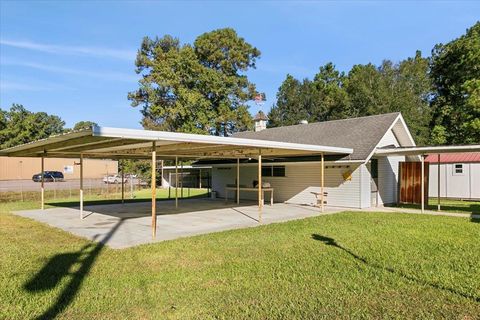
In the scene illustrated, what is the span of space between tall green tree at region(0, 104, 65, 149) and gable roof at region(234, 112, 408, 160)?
39.9 metres

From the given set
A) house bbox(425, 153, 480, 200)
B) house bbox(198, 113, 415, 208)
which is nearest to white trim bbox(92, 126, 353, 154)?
house bbox(198, 113, 415, 208)

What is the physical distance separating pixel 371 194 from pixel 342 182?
53.4 inches

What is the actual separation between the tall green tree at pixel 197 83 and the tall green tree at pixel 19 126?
21491 millimetres

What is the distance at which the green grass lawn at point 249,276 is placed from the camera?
4.23 m

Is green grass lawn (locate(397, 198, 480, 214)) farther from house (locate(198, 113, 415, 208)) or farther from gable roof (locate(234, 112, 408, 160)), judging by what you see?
gable roof (locate(234, 112, 408, 160))

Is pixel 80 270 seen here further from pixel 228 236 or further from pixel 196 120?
pixel 196 120

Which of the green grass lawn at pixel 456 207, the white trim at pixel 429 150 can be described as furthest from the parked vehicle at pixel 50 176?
the green grass lawn at pixel 456 207

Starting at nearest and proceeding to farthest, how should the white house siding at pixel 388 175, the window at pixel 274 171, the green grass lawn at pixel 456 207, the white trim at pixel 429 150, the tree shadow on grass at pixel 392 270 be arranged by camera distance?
the tree shadow on grass at pixel 392 270, the white trim at pixel 429 150, the green grass lawn at pixel 456 207, the white house siding at pixel 388 175, the window at pixel 274 171

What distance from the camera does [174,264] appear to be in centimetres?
614

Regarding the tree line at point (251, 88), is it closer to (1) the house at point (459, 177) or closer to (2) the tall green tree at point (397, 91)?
(2) the tall green tree at point (397, 91)

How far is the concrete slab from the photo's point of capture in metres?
8.66

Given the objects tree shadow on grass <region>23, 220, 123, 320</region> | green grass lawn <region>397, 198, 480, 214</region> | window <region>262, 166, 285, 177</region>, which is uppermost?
window <region>262, 166, 285, 177</region>

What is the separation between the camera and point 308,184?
16422 mm

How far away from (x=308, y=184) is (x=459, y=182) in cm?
916
